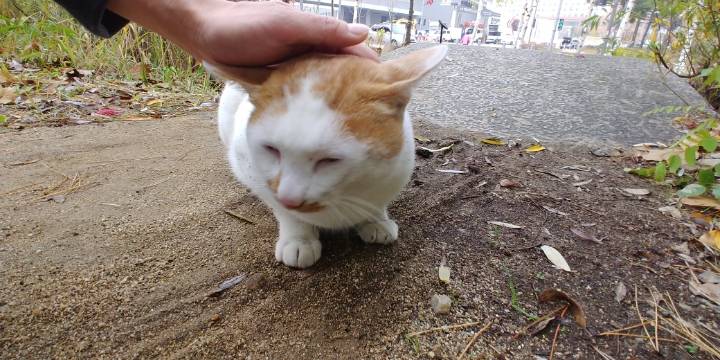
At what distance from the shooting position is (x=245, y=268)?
1.23 m

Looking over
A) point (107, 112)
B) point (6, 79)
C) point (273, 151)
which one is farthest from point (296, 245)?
point (6, 79)

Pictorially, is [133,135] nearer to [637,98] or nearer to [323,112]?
[323,112]

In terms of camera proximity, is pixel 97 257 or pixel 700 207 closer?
pixel 97 257

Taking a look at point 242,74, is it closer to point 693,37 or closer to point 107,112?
point 107,112

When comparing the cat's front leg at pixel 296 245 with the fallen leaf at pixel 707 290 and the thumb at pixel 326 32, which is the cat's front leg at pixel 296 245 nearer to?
the thumb at pixel 326 32

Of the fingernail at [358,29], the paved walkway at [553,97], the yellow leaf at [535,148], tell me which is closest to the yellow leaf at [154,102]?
the paved walkway at [553,97]

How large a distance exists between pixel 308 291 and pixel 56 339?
604 mm

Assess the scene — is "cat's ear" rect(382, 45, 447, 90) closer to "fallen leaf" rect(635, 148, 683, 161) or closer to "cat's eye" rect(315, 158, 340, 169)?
"cat's eye" rect(315, 158, 340, 169)

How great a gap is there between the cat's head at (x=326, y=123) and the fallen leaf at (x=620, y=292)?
75cm

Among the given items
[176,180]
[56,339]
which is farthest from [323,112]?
[176,180]

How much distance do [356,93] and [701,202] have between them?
1471 millimetres

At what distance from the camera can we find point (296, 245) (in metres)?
1.24

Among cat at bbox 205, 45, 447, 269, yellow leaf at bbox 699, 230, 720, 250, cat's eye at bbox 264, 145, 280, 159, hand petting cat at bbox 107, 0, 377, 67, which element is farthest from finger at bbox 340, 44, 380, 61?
yellow leaf at bbox 699, 230, 720, 250

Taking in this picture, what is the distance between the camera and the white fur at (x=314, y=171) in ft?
3.15
